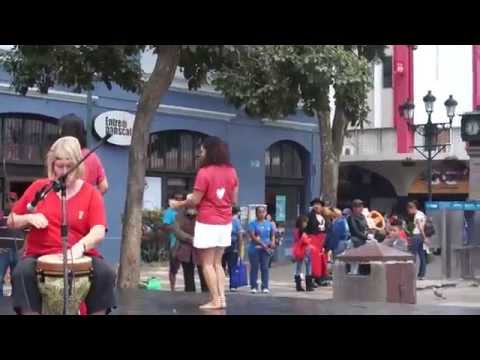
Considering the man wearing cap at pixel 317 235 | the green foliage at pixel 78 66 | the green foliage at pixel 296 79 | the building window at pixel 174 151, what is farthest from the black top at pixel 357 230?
the building window at pixel 174 151

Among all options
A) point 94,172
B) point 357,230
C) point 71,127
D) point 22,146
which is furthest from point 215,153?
point 22,146

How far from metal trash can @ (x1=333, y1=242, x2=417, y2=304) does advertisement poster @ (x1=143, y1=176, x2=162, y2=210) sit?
38.4 feet

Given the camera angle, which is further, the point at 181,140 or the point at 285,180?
the point at 285,180

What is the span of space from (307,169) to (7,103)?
11.5m

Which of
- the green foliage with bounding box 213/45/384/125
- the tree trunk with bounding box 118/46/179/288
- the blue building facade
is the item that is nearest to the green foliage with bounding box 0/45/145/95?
the tree trunk with bounding box 118/46/179/288

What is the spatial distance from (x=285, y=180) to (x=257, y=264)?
11.6m

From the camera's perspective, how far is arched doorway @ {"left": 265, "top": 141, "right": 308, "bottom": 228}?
2625 centimetres

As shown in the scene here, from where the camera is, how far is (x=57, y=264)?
15.4 feet

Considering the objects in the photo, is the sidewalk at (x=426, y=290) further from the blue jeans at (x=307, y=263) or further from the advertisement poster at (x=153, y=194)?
the advertisement poster at (x=153, y=194)

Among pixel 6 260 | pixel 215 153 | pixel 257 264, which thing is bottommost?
pixel 257 264

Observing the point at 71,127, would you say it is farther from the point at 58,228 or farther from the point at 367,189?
the point at 367,189

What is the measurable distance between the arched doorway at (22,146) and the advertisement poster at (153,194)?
3289mm

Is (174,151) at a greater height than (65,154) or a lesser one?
greater
